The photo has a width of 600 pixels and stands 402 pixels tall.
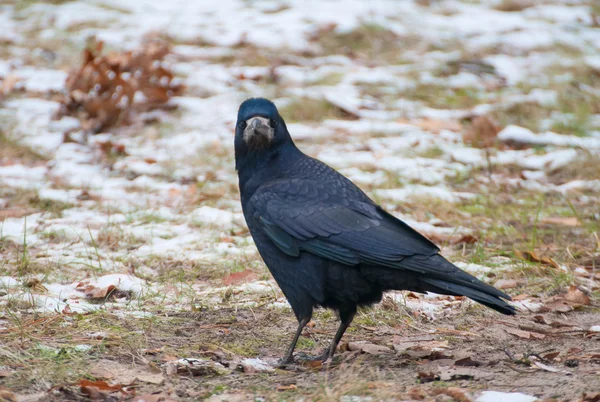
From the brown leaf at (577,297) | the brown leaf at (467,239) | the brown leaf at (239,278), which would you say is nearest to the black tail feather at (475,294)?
the brown leaf at (577,297)

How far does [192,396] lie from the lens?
3.13 m

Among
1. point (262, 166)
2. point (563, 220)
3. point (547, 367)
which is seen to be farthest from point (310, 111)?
point (547, 367)

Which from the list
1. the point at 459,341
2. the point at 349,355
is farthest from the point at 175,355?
the point at 459,341

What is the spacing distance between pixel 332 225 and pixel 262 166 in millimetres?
587

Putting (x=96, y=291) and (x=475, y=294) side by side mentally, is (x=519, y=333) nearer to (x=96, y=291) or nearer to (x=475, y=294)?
(x=475, y=294)

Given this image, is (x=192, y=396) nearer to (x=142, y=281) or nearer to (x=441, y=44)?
(x=142, y=281)

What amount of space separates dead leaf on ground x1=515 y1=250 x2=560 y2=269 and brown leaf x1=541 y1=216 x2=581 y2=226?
0.86 m

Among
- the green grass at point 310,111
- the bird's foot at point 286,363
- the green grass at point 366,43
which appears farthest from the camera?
the green grass at point 366,43

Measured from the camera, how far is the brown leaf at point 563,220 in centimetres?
568

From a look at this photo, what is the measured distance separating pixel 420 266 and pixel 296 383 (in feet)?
2.61

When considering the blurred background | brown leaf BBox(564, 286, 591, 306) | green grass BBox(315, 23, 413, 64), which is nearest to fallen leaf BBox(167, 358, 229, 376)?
the blurred background

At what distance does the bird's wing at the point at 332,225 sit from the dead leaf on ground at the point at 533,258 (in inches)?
54.6

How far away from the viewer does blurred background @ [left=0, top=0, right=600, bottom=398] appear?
16.0 ft

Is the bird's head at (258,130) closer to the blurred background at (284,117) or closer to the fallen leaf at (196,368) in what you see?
the blurred background at (284,117)
